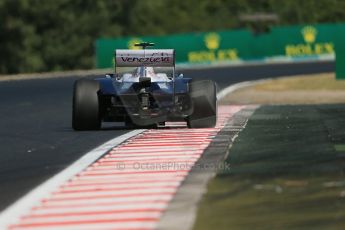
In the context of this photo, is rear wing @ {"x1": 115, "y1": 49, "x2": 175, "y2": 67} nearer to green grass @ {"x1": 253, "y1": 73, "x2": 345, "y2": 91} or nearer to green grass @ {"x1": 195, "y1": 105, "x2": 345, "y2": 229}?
green grass @ {"x1": 195, "y1": 105, "x2": 345, "y2": 229}

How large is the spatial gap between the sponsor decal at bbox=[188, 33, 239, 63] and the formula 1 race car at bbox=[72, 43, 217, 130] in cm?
4085

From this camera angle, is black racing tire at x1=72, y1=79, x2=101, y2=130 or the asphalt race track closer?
the asphalt race track

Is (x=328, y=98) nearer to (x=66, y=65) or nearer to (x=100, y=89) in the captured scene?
(x=100, y=89)

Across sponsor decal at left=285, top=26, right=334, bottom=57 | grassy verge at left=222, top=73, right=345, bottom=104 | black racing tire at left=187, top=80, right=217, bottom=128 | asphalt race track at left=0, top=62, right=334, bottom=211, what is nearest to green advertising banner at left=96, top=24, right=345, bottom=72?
sponsor decal at left=285, top=26, right=334, bottom=57

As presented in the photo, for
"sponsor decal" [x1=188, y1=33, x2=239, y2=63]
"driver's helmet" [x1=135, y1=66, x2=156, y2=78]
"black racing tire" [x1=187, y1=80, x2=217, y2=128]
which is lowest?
"black racing tire" [x1=187, y1=80, x2=217, y2=128]

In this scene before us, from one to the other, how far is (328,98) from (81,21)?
45941mm

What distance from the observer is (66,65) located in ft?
243

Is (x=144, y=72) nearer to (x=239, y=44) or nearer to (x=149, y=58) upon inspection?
(x=149, y=58)

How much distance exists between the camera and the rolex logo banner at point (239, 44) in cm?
5954

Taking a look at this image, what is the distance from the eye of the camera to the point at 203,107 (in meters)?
19.4

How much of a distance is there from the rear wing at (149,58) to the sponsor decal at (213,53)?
134ft

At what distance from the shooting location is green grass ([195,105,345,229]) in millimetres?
8977

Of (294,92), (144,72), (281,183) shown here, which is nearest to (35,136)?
(144,72)

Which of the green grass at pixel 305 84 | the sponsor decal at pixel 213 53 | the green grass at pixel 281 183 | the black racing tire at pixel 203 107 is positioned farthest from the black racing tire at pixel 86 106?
the sponsor decal at pixel 213 53
